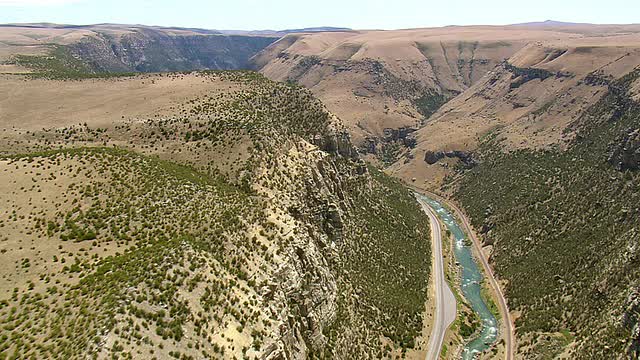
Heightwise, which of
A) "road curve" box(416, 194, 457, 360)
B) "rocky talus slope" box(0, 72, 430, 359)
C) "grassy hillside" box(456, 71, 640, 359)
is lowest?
"road curve" box(416, 194, 457, 360)

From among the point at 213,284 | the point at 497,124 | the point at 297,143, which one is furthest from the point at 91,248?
the point at 497,124

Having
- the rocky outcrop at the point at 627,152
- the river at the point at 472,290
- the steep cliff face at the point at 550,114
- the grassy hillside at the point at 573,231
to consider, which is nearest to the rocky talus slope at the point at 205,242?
the river at the point at 472,290

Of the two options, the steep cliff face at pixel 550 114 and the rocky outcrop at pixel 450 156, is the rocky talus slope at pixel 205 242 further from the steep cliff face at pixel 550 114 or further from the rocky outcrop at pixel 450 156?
the rocky outcrop at pixel 450 156

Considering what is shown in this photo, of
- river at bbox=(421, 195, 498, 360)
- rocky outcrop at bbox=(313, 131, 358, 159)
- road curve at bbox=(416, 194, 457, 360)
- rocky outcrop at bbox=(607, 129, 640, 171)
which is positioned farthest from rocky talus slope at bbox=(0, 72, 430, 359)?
rocky outcrop at bbox=(607, 129, 640, 171)

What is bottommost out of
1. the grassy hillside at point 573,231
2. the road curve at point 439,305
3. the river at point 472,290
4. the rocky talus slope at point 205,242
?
the river at point 472,290

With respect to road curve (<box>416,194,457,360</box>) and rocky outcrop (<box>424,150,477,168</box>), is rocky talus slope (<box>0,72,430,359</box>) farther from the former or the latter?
rocky outcrop (<box>424,150,477,168</box>)
